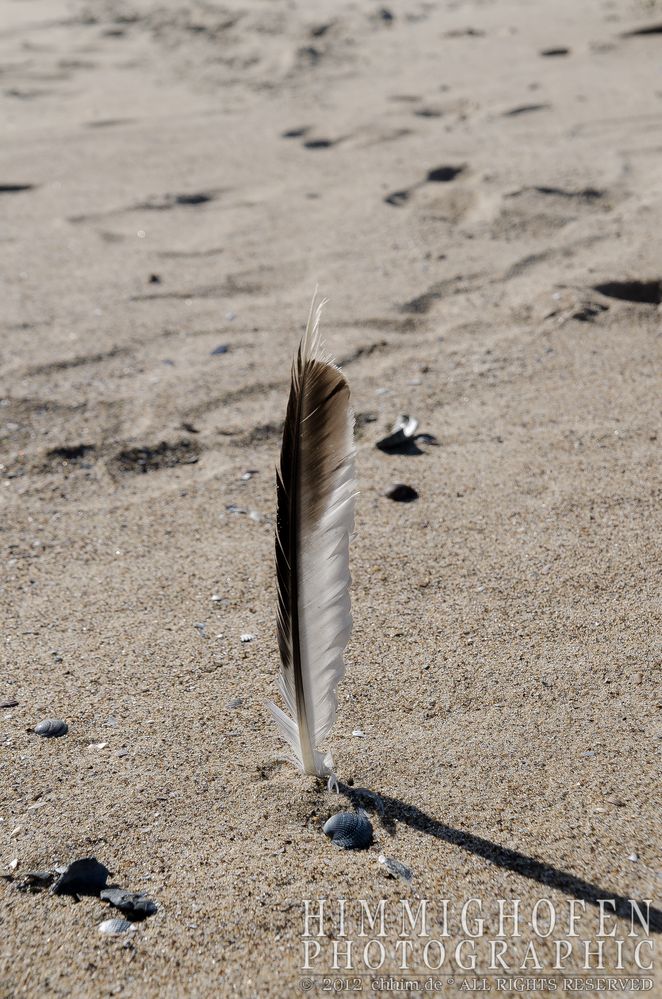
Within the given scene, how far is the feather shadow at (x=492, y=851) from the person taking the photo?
1.43 meters

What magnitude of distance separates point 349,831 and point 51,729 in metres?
0.61

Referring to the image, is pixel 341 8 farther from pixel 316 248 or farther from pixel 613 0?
pixel 316 248

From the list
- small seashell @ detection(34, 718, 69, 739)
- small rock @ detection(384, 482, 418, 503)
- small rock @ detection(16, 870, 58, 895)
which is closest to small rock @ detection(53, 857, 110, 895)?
small rock @ detection(16, 870, 58, 895)

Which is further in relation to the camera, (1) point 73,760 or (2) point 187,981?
(1) point 73,760

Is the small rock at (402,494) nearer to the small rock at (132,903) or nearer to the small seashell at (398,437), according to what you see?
the small seashell at (398,437)

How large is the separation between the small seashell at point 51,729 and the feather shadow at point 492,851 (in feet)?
1.75

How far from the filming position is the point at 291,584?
1500 millimetres

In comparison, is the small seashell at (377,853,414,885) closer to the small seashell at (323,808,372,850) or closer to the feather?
the small seashell at (323,808,372,850)

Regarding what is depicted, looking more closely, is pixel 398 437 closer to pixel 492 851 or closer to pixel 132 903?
pixel 492 851

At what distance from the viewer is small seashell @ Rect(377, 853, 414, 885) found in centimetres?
147

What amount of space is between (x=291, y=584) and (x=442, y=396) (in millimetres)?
1537

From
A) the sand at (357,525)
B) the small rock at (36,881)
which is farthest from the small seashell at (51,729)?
the small rock at (36,881)

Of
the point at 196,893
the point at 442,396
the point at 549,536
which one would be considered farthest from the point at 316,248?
the point at 196,893

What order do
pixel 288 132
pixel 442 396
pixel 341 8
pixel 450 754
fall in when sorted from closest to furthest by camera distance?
pixel 450 754 → pixel 442 396 → pixel 288 132 → pixel 341 8
